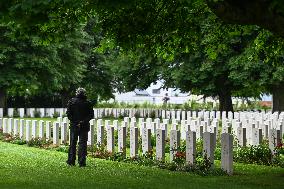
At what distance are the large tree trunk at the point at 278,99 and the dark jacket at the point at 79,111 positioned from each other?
23814 mm

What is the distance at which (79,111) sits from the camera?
1298cm

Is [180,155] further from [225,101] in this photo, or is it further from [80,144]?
[225,101]

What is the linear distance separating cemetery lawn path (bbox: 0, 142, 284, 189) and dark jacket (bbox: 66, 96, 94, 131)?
3.30 ft

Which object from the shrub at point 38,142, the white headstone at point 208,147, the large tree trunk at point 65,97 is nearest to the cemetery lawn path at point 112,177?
the white headstone at point 208,147

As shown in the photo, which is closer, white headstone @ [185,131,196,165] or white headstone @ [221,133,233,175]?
white headstone @ [221,133,233,175]

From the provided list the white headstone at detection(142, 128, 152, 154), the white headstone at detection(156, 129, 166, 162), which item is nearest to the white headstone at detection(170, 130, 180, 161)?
the white headstone at detection(156, 129, 166, 162)

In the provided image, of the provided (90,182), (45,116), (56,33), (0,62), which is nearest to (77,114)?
(56,33)

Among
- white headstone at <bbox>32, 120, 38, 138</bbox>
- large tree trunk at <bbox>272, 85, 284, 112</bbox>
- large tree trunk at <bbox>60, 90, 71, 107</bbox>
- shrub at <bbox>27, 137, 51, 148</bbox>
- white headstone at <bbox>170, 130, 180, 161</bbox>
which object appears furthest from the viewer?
large tree trunk at <bbox>60, 90, 71, 107</bbox>

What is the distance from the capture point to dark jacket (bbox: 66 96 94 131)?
13.0 metres

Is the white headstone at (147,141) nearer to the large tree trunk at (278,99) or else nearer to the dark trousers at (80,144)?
the dark trousers at (80,144)

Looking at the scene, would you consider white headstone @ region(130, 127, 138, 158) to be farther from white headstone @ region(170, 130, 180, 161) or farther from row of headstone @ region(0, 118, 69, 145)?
row of headstone @ region(0, 118, 69, 145)

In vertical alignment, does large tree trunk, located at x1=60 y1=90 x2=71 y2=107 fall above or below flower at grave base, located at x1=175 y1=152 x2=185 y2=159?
above

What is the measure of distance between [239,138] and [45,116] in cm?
2953

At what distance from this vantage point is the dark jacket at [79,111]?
1300 cm
